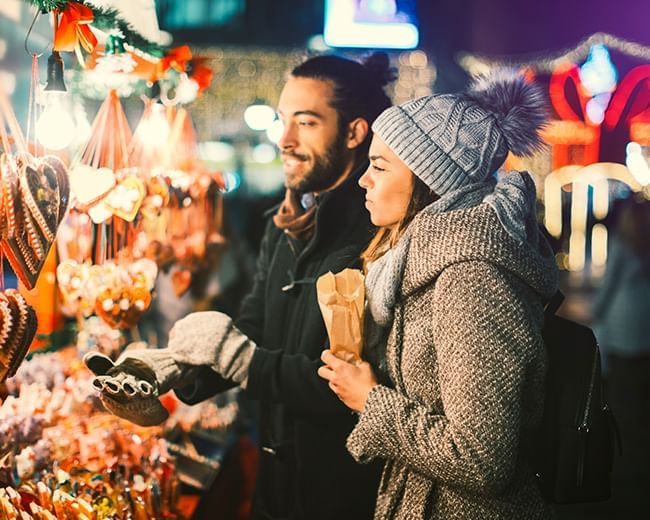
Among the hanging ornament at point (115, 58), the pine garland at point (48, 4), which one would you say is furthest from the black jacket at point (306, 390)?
the pine garland at point (48, 4)

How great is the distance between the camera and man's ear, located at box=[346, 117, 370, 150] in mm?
2691

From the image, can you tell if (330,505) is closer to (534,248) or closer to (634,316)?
(534,248)

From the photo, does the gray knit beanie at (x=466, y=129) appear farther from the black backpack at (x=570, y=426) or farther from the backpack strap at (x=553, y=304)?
the black backpack at (x=570, y=426)

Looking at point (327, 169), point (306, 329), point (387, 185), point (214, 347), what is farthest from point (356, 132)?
point (214, 347)

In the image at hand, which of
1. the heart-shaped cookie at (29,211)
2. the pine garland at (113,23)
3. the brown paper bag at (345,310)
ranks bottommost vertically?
the brown paper bag at (345,310)

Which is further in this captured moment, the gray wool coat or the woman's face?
the woman's face

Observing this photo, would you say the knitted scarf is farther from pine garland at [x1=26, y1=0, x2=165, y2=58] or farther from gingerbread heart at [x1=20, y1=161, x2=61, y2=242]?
pine garland at [x1=26, y1=0, x2=165, y2=58]

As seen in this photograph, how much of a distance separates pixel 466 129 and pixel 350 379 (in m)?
0.71

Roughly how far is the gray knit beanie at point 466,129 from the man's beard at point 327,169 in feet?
1.54

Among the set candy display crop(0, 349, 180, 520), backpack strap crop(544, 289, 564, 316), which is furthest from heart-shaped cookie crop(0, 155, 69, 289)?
backpack strap crop(544, 289, 564, 316)

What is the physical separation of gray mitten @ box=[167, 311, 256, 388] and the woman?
1.32 feet

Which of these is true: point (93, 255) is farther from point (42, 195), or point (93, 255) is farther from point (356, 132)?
point (356, 132)

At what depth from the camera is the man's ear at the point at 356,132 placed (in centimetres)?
269

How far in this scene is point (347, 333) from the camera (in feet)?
7.30
